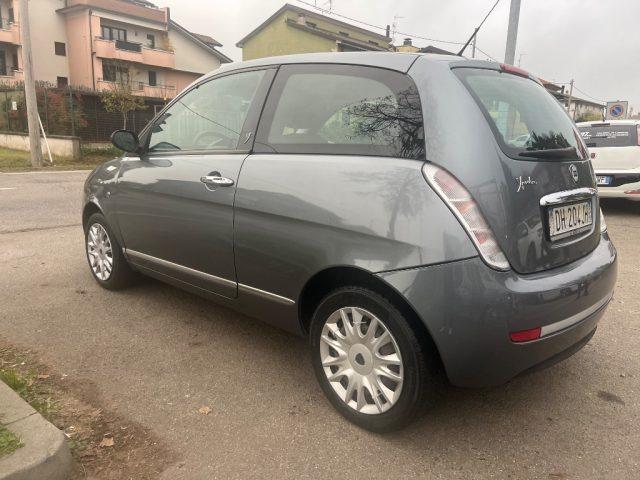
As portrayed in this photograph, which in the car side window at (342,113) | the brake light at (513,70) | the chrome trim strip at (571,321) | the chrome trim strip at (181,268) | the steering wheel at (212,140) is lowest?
the chrome trim strip at (181,268)

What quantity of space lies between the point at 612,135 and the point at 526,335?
25.0 feet

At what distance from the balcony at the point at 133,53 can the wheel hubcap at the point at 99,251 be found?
38.7 m

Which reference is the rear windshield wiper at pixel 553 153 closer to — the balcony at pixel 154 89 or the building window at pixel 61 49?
the balcony at pixel 154 89

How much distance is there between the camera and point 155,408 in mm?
2664

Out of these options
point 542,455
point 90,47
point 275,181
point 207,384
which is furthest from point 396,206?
A: point 90,47

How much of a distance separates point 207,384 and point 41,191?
9.11 meters

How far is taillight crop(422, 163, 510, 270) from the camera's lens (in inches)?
82.4

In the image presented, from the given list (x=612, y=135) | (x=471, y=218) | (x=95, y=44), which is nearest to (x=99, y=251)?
(x=471, y=218)

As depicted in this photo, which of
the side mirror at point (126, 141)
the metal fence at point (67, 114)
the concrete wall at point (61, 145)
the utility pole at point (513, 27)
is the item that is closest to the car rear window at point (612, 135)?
the utility pole at point (513, 27)

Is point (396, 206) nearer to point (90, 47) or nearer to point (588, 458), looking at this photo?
point (588, 458)

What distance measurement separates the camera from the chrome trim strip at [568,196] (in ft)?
7.62

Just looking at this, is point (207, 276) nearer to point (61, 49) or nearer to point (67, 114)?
point (67, 114)

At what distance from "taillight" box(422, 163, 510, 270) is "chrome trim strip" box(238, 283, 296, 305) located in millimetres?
984

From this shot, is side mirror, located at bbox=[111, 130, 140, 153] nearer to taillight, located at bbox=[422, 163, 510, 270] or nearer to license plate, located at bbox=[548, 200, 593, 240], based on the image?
taillight, located at bbox=[422, 163, 510, 270]
